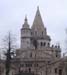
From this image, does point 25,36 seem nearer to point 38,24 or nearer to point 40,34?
point 40,34

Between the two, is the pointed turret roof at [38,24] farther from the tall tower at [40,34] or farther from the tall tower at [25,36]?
the tall tower at [25,36]

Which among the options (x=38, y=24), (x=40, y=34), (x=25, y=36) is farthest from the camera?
(x=38, y=24)

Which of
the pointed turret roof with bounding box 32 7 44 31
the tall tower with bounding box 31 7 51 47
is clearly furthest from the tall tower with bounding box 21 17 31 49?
the pointed turret roof with bounding box 32 7 44 31

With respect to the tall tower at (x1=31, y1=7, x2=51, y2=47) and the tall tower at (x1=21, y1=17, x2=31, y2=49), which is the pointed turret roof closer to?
the tall tower at (x1=31, y1=7, x2=51, y2=47)

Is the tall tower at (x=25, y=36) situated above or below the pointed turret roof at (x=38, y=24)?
below

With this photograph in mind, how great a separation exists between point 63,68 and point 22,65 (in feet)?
47.4

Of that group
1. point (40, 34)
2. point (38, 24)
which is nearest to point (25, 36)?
point (40, 34)

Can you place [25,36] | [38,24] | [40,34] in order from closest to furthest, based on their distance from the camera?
[25,36] → [40,34] → [38,24]

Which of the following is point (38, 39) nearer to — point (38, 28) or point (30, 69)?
point (38, 28)

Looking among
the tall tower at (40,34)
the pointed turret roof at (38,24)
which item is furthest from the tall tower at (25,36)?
the pointed turret roof at (38,24)

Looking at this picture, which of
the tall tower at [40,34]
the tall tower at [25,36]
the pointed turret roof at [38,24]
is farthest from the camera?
the pointed turret roof at [38,24]

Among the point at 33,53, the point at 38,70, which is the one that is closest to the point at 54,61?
the point at 38,70

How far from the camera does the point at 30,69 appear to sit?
107000 mm

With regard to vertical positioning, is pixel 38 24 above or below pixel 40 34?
above
